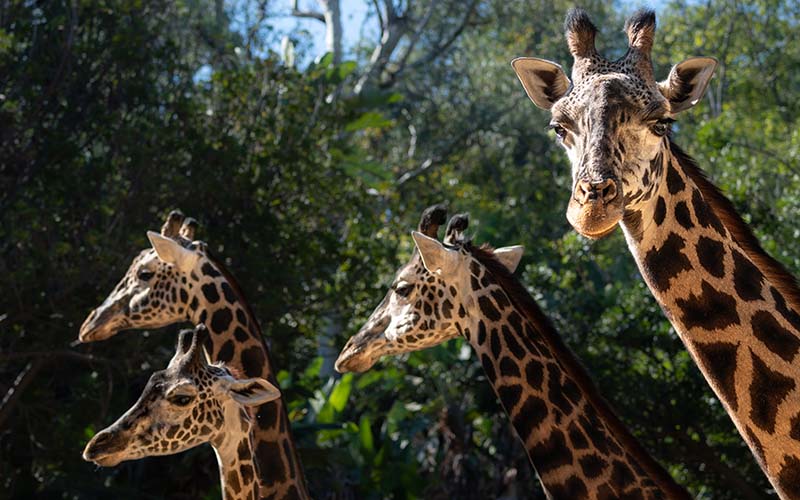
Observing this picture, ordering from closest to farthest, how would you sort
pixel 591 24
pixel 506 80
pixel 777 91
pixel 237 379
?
pixel 591 24 < pixel 237 379 < pixel 777 91 < pixel 506 80

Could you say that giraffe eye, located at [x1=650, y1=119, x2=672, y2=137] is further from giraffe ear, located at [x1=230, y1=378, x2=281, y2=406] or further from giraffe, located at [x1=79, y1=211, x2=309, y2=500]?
giraffe, located at [x1=79, y1=211, x2=309, y2=500]

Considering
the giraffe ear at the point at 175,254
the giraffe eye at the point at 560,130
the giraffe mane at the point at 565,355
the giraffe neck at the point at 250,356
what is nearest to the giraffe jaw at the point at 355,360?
the giraffe neck at the point at 250,356

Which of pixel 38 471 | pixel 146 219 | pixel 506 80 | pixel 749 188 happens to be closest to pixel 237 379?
pixel 146 219

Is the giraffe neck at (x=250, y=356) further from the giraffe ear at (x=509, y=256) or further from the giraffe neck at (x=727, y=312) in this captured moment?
the giraffe neck at (x=727, y=312)

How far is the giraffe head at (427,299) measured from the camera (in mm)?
6664

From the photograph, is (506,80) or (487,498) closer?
(487,498)

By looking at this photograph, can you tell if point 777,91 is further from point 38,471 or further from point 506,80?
point 38,471

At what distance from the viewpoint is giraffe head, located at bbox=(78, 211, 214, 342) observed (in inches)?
315

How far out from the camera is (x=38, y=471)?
43.1ft

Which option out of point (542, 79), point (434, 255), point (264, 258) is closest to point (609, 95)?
point (542, 79)

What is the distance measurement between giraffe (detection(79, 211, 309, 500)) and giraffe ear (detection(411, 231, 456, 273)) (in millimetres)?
1282

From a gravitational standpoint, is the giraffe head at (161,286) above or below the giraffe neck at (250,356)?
above

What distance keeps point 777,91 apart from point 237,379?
56.1 ft

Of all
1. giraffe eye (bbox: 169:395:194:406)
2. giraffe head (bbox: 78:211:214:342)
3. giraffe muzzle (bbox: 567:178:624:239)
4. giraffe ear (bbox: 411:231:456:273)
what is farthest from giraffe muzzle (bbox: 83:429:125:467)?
giraffe muzzle (bbox: 567:178:624:239)
